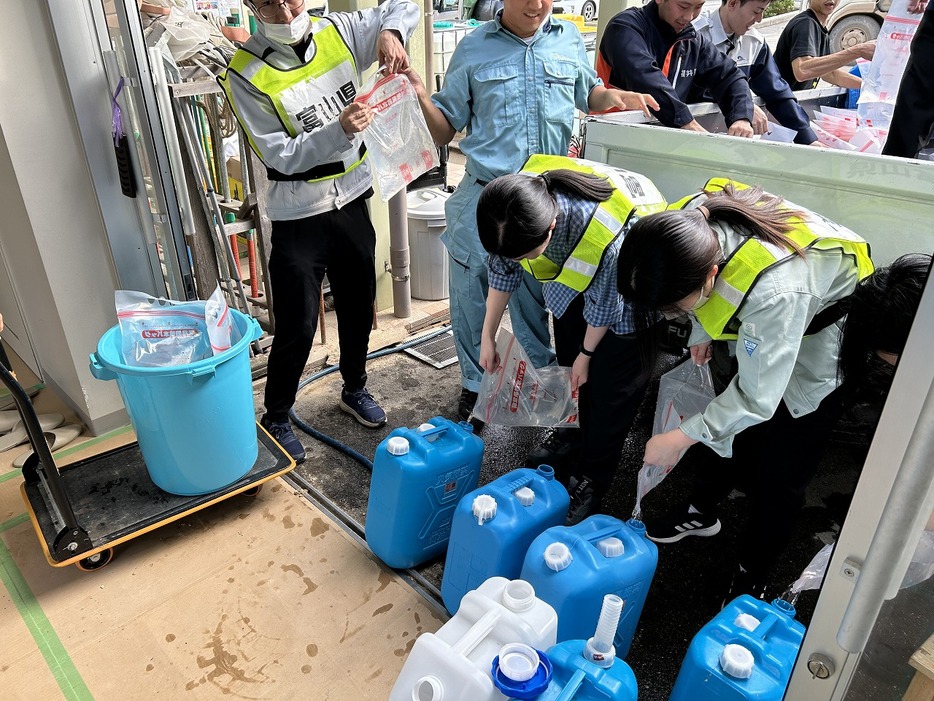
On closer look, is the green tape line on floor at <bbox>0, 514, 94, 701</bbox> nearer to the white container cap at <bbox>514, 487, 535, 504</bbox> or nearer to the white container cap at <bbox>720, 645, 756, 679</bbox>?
the white container cap at <bbox>514, 487, 535, 504</bbox>

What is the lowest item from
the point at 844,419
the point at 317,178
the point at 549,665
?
the point at 844,419

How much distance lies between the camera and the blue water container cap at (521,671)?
925 millimetres

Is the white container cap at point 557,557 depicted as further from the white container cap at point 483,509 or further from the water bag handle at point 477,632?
the water bag handle at point 477,632

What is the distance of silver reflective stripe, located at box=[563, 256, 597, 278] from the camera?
1.69m

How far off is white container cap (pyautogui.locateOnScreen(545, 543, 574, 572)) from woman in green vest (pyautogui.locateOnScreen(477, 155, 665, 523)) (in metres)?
0.62

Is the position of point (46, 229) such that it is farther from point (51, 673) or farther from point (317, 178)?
point (51, 673)

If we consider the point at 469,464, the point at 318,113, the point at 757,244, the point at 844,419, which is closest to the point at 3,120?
the point at 318,113

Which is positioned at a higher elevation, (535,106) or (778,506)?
(535,106)

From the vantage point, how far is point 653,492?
2264 millimetres

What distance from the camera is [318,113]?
6.64 ft

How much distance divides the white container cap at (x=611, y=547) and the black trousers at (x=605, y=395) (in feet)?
1.77

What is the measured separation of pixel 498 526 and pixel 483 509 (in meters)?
0.05

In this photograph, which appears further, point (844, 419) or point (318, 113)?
point (844, 419)

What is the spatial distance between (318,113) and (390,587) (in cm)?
147
